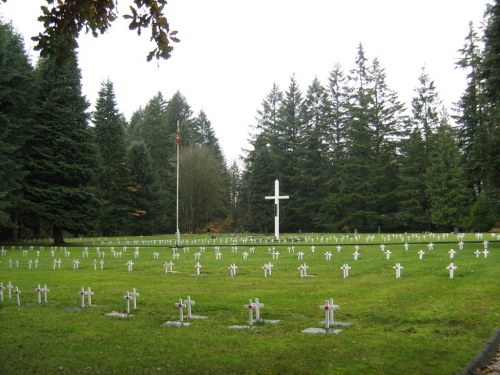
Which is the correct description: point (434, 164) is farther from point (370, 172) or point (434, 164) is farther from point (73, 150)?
point (73, 150)

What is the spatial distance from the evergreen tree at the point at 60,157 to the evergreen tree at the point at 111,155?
15.4m

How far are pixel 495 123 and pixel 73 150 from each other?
3221cm

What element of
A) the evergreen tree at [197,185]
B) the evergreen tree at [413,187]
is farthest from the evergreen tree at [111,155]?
the evergreen tree at [413,187]

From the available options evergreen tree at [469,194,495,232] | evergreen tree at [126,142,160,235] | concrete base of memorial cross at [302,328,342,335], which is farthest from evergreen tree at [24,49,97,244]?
concrete base of memorial cross at [302,328,342,335]

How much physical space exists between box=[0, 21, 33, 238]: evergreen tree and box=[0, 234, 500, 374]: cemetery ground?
705 inches

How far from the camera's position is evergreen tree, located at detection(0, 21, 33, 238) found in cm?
3550

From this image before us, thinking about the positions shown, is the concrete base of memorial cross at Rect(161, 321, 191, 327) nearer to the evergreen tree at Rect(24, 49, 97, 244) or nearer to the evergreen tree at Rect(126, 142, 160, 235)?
the evergreen tree at Rect(24, 49, 97, 244)

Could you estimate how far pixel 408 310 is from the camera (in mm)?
11000

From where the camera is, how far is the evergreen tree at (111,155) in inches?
2297

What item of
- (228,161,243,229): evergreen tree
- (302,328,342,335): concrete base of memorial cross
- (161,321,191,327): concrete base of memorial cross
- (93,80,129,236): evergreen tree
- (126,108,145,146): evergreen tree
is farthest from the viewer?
(126,108,145,146): evergreen tree

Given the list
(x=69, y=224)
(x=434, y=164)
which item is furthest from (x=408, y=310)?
(x=434, y=164)

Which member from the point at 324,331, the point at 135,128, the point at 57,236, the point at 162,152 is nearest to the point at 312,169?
the point at 162,152

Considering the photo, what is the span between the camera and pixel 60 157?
41.4 metres

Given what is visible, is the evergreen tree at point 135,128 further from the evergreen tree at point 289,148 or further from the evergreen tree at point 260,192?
the evergreen tree at point 289,148
